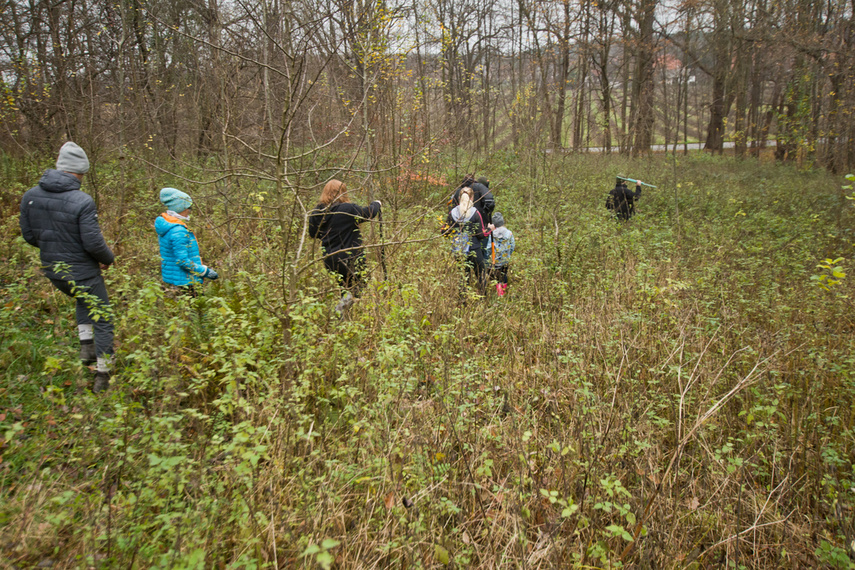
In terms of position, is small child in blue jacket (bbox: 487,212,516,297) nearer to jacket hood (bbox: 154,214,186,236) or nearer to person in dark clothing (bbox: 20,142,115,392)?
jacket hood (bbox: 154,214,186,236)

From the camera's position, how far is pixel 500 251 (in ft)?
19.3

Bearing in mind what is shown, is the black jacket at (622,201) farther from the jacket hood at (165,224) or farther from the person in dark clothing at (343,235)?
the jacket hood at (165,224)

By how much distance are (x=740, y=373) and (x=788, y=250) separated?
16.9 feet

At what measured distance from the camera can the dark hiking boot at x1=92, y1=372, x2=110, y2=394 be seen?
3.71m

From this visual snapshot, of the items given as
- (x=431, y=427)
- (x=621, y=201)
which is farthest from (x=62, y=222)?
(x=621, y=201)

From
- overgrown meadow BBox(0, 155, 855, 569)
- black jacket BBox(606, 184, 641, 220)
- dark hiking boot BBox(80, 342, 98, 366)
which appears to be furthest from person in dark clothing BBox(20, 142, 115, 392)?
black jacket BBox(606, 184, 641, 220)

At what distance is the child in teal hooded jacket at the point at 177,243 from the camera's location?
411cm

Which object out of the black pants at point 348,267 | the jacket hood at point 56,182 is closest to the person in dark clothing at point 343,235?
the black pants at point 348,267

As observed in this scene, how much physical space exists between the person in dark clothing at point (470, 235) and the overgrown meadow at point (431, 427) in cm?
31

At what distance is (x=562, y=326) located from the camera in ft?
14.5

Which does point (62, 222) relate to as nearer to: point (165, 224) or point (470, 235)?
point (165, 224)

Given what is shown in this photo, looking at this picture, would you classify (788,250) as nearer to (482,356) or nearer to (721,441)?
(721,441)

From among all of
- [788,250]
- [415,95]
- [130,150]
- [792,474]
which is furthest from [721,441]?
[130,150]

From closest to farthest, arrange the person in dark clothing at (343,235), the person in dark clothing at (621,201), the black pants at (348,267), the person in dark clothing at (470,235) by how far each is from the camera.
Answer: the person in dark clothing at (343,235) < the black pants at (348,267) < the person in dark clothing at (470,235) < the person in dark clothing at (621,201)
